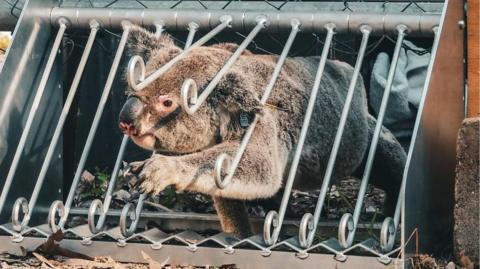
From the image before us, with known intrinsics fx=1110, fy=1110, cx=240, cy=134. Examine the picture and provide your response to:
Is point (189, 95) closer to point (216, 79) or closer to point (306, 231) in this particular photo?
point (216, 79)

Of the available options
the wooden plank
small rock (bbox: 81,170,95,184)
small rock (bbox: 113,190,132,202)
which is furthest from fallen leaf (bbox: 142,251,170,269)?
small rock (bbox: 81,170,95,184)

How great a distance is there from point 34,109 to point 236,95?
0.97m

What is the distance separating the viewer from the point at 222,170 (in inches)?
180

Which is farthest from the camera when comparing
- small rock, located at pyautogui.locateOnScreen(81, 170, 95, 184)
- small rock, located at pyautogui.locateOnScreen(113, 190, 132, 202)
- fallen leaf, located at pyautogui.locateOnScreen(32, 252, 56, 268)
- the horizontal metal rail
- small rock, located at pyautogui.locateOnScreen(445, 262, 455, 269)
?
small rock, located at pyautogui.locateOnScreen(81, 170, 95, 184)

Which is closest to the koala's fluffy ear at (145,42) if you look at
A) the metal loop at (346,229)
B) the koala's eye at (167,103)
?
the koala's eye at (167,103)

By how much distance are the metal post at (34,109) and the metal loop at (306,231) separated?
1.39 m

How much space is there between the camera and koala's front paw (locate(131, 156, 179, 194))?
4.41 metres

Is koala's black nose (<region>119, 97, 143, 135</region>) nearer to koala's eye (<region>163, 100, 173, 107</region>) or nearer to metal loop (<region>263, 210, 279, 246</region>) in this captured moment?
koala's eye (<region>163, 100, 173, 107</region>)

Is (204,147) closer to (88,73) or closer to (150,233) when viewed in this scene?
(150,233)

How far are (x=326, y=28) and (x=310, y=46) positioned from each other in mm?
1747

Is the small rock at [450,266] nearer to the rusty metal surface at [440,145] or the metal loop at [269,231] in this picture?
the rusty metal surface at [440,145]

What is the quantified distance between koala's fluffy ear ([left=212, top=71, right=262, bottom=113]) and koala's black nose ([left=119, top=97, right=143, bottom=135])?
362 mm

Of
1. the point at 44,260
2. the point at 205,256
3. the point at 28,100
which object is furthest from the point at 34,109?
the point at 205,256

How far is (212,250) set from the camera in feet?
14.7
